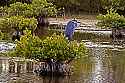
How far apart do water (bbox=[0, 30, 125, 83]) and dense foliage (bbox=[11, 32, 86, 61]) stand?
891 mm

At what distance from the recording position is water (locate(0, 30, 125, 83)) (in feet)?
63.0

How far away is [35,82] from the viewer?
60.7ft

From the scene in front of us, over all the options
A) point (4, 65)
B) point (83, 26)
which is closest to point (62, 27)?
point (83, 26)

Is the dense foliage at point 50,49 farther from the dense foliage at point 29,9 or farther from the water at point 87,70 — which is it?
the dense foliage at point 29,9

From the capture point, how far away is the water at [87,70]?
63.0 feet

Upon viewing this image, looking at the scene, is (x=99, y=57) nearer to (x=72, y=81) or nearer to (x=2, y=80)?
(x=72, y=81)

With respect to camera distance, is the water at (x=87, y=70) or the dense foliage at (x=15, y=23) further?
the dense foliage at (x=15, y=23)

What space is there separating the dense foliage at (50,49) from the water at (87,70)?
89cm

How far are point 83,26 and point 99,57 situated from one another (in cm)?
1751

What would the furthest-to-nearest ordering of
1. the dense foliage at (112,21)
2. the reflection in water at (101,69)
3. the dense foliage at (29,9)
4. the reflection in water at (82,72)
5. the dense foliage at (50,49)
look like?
the dense foliage at (29,9), the dense foliage at (112,21), the dense foliage at (50,49), the reflection in water at (101,69), the reflection in water at (82,72)

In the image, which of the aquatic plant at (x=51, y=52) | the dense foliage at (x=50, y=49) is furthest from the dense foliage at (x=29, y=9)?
the aquatic plant at (x=51, y=52)

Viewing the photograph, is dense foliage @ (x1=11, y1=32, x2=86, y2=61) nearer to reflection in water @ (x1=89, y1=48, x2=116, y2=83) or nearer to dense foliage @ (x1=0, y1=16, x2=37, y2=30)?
reflection in water @ (x1=89, y1=48, x2=116, y2=83)

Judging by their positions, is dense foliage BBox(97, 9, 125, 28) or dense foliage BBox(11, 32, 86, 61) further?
dense foliage BBox(97, 9, 125, 28)

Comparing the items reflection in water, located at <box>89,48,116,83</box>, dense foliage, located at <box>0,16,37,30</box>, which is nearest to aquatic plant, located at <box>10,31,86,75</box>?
reflection in water, located at <box>89,48,116,83</box>
